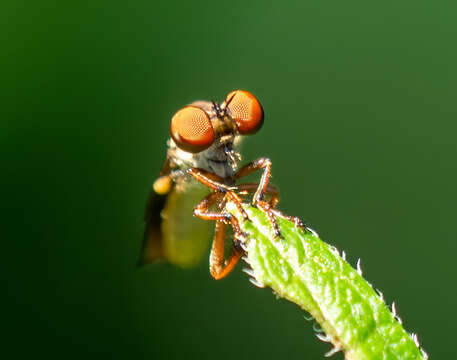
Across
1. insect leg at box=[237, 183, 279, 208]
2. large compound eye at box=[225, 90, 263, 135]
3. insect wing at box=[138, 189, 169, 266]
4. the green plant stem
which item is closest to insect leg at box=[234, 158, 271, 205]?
insect leg at box=[237, 183, 279, 208]

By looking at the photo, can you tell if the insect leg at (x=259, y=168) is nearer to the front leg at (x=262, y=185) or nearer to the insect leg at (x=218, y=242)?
the front leg at (x=262, y=185)

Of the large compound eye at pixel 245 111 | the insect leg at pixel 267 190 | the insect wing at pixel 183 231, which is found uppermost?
the large compound eye at pixel 245 111

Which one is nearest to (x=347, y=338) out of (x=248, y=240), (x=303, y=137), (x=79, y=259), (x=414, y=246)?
(x=248, y=240)

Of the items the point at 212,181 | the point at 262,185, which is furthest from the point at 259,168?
the point at 262,185

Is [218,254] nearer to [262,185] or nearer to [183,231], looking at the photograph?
[262,185]

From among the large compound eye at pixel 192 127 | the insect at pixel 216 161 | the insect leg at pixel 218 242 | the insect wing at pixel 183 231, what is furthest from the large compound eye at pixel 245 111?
the insect wing at pixel 183 231

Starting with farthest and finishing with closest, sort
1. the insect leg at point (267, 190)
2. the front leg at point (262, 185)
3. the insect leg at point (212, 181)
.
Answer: the insect leg at point (267, 190) < the insect leg at point (212, 181) < the front leg at point (262, 185)
